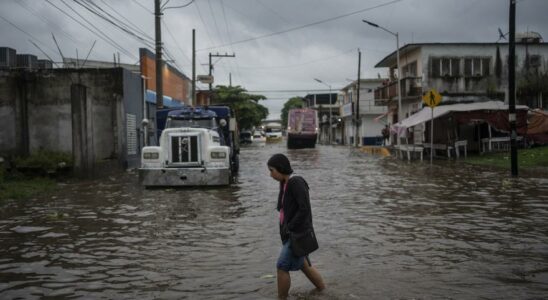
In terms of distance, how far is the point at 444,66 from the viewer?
39562 millimetres

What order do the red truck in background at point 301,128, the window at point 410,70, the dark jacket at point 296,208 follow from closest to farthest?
the dark jacket at point 296,208 < the window at point 410,70 < the red truck in background at point 301,128

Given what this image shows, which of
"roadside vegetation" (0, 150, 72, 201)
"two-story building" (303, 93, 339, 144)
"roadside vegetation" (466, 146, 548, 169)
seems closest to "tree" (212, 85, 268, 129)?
"two-story building" (303, 93, 339, 144)

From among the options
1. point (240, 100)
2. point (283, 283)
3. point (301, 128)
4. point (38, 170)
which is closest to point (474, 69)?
point (301, 128)

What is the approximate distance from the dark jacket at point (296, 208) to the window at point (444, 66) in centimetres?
3544

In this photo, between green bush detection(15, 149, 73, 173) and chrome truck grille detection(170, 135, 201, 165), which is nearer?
chrome truck grille detection(170, 135, 201, 165)

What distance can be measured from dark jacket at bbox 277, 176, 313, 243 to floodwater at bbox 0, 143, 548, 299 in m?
0.87

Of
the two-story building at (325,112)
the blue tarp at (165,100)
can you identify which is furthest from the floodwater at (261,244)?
the two-story building at (325,112)

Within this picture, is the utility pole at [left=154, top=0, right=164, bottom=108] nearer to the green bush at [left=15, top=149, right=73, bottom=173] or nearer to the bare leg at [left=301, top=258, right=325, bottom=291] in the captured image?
the green bush at [left=15, top=149, right=73, bottom=173]

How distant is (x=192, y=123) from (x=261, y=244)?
1101 centimetres

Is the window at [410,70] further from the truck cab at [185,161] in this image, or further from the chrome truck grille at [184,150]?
the chrome truck grille at [184,150]

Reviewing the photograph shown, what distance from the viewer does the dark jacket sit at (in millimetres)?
6000

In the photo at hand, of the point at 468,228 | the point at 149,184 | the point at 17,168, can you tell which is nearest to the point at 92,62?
the point at 17,168

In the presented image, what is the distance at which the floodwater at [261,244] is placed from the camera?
6734 mm

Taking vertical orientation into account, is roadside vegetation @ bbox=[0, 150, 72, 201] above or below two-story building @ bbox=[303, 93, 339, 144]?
below
